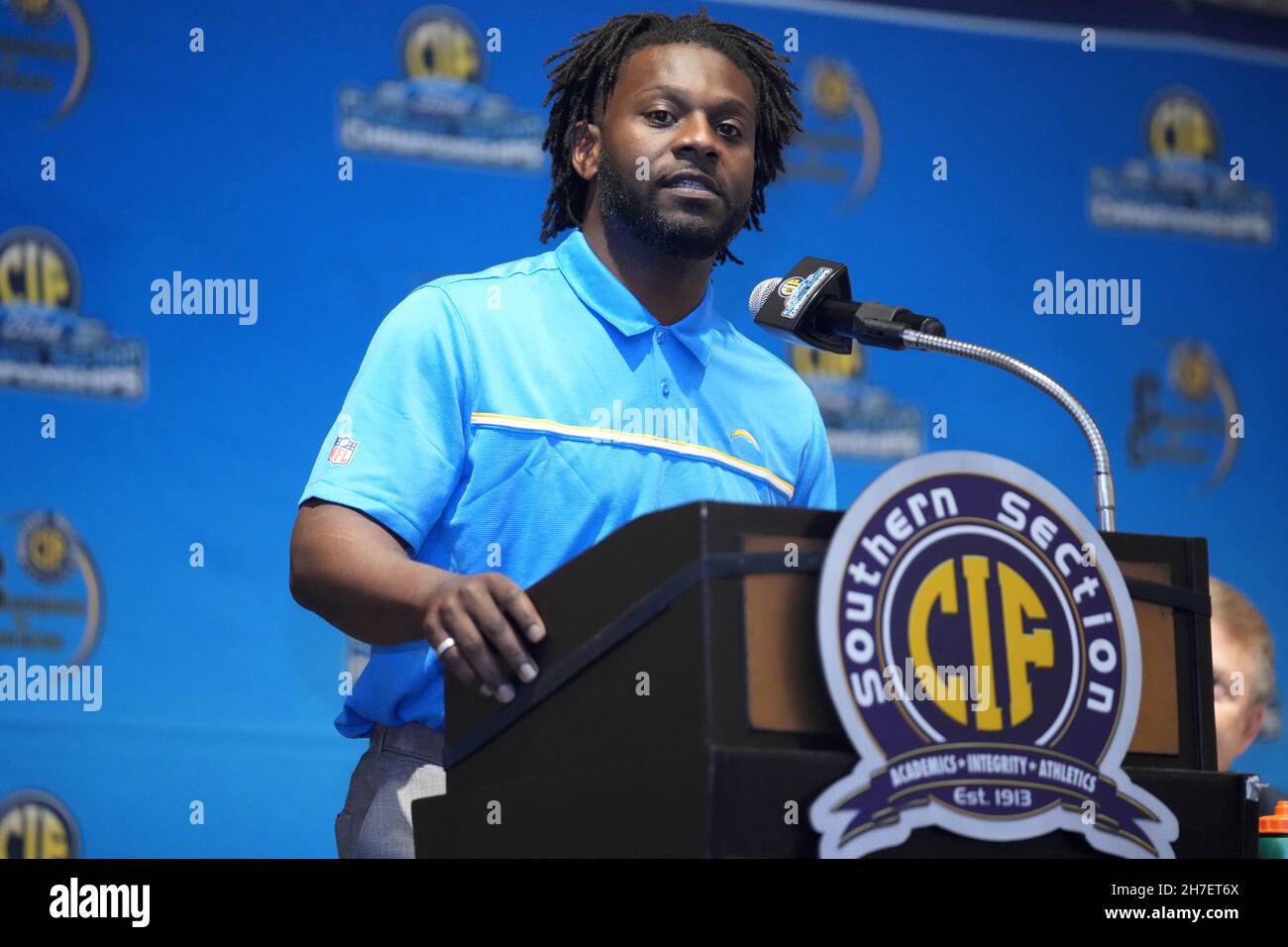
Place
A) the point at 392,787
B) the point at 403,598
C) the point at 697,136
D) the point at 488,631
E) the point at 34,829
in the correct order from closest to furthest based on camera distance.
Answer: the point at 488,631 → the point at 403,598 → the point at 392,787 → the point at 697,136 → the point at 34,829

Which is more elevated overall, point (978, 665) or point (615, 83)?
point (615, 83)

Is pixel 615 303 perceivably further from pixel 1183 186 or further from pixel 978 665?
pixel 1183 186

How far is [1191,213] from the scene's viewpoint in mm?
3723

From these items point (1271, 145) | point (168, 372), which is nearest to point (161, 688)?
point (168, 372)

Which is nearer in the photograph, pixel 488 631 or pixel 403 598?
pixel 488 631

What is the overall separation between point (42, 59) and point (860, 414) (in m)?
1.70

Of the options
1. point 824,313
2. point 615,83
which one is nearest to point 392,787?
point 824,313

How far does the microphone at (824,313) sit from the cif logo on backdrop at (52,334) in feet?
5.15

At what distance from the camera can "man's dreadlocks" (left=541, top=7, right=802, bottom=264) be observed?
2045mm

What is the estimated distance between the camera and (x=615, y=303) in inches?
73.1

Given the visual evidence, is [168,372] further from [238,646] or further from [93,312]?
[238,646]

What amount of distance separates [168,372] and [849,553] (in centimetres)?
200

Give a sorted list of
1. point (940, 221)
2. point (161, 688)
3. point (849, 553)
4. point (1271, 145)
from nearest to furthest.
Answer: point (849, 553) → point (161, 688) → point (940, 221) → point (1271, 145)
